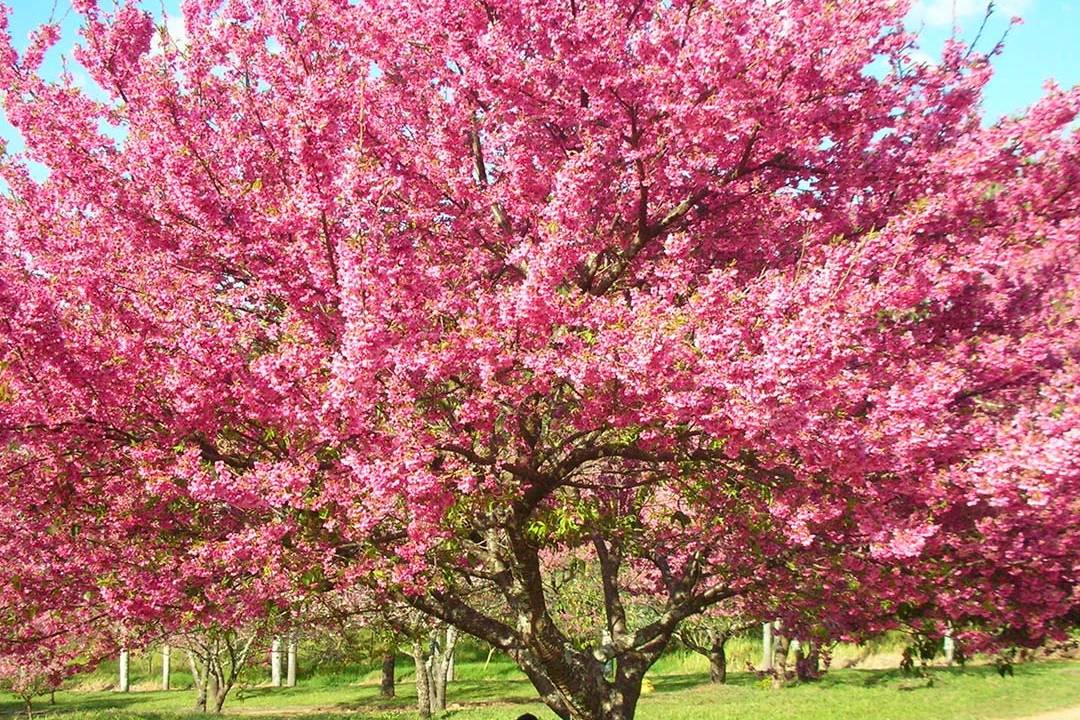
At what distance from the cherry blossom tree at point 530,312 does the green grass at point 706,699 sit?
1119 centimetres

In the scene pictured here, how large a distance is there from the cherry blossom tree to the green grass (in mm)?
11190

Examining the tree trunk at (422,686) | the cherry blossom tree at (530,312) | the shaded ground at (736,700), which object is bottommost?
the shaded ground at (736,700)

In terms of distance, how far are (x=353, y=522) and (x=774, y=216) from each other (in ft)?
18.3

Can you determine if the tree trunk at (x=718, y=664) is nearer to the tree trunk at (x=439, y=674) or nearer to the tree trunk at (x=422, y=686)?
the tree trunk at (x=439, y=674)

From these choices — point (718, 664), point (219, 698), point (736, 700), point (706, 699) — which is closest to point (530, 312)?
point (219, 698)

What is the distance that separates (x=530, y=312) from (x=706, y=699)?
28.2 meters

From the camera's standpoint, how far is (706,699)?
3081 cm

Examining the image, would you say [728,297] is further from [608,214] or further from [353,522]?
[353,522]

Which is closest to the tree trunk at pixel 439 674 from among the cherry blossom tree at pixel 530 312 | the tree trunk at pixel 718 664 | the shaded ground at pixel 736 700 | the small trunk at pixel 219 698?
the shaded ground at pixel 736 700

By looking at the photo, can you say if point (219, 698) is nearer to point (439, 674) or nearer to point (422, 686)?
point (422, 686)

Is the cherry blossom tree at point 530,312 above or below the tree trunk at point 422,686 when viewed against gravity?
above

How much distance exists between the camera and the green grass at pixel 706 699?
24328 millimetres

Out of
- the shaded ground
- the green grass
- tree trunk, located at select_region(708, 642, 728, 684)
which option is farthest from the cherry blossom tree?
tree trunk, located at select_region(708, 642, 728, 684)

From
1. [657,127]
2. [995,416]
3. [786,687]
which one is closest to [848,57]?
[657,127]
